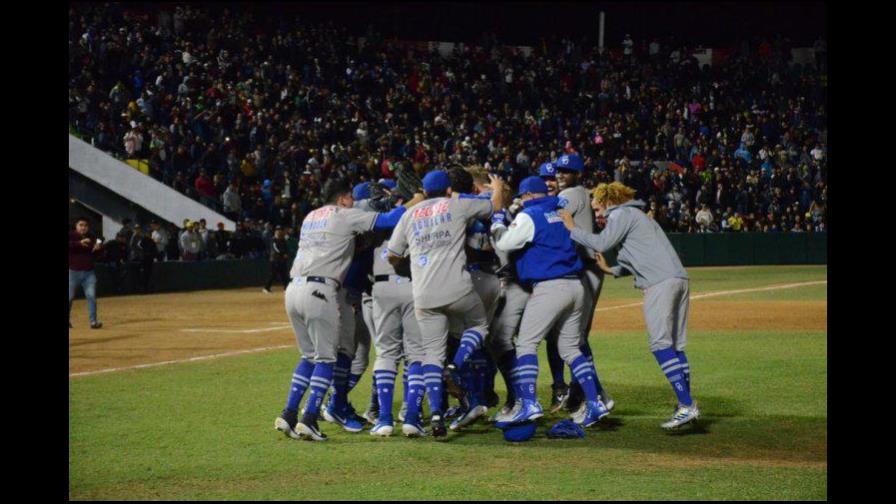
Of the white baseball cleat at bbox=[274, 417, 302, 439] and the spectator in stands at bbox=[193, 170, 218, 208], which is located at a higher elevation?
the spectator in stands at bbox=[193, 170, 218, 208]

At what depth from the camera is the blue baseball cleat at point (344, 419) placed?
33.9 ft

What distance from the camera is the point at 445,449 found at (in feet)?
30.2

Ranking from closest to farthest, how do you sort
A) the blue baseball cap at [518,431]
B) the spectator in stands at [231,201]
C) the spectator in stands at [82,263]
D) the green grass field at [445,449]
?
the green grass field at [445,449]
the blue baseball cap at [518,431]
the spectator in stands at [82,263]
the spectator in stands at [231,201]

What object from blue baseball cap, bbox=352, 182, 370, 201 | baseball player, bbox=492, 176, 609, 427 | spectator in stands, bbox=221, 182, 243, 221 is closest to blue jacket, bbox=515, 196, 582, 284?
baseball player, bbox=492, 176, 609, 427

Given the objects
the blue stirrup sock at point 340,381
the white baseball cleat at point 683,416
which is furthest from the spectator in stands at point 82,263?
the white baseball cleat at point 683,416

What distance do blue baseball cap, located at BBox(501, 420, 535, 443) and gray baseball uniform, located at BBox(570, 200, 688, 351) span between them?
1.31 m

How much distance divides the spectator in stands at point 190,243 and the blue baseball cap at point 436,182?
21.3 metres

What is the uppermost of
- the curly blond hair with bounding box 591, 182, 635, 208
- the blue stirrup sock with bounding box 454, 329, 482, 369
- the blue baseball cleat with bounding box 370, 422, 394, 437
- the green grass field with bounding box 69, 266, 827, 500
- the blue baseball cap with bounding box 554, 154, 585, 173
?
the blue baseball cap with bounding box 554, 154, 585, 173

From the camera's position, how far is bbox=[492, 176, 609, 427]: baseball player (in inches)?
388

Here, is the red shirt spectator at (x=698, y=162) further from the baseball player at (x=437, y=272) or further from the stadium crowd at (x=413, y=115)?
the baseball player at (x=437, y=272)

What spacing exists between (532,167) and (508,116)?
356 cm

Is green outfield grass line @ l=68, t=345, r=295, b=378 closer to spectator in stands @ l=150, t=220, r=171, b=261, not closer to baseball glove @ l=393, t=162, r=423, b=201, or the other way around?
baseball glove @ l=393, t=162, r=423, b=201
